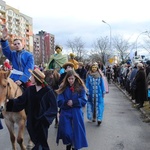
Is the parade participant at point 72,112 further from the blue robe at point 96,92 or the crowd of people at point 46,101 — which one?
the blue robe at point 96,92

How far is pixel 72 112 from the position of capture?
20.2ft

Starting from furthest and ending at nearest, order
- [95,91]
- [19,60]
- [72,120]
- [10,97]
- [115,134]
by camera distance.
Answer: [95,91] → [115,134] → [19,60] → [72,120] → [10,97]

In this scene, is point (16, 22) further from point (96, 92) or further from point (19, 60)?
point (19, 60)

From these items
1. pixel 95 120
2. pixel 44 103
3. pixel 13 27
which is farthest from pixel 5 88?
pixel 13 27

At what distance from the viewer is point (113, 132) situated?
9023 millimetres

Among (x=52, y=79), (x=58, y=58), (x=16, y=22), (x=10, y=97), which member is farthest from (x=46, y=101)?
(x=16, y=22)

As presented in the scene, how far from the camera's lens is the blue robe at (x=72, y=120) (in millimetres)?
6020

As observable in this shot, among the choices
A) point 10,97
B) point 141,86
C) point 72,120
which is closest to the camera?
point 10,97

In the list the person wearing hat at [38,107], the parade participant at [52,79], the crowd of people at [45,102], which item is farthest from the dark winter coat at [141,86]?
the person wearing hat at [38,107]

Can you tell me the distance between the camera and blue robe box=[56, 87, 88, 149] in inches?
237

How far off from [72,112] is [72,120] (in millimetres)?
154

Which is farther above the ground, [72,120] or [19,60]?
[19,60]

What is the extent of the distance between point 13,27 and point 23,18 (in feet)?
27.9

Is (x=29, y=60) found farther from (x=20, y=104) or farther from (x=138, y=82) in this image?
(x=138, y=82)
